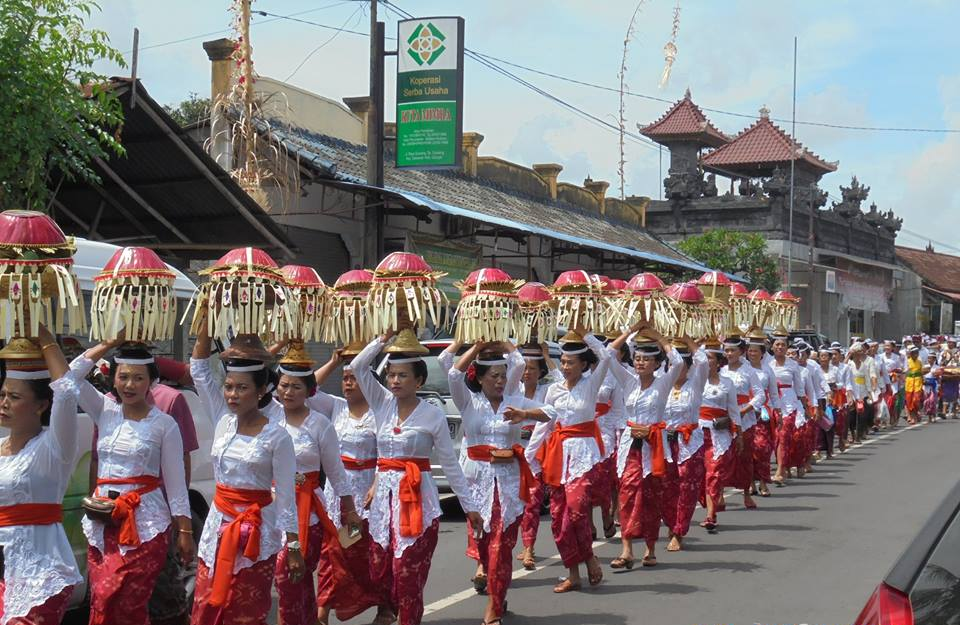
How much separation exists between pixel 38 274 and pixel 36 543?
1.12m

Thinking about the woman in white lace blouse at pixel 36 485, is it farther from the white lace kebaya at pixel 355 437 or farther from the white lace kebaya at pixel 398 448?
the white lace kebaya at pixel 355 437

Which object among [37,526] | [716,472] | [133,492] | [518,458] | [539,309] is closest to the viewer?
[37,526]

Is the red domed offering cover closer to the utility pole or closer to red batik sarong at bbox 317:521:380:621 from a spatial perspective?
red batik sarong at bbox 317:521:380:621

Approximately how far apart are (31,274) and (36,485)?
34.5 inches

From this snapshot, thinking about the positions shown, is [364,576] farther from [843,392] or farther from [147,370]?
[843,392]

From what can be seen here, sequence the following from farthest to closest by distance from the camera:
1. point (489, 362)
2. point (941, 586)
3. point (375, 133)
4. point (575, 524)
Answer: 1. point (375, 133)
2. point (575, 524)
3. point (489, 362)
4. point (941, 586)

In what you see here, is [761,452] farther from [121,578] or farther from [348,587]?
[121,578]

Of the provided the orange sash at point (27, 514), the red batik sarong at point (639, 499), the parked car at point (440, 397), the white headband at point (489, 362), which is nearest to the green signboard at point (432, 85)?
the parked car at point (440, 397)

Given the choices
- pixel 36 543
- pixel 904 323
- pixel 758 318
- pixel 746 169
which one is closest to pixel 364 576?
pixel 36 543

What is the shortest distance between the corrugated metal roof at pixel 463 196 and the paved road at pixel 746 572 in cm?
649

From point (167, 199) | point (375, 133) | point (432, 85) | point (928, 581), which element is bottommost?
point (928, 581)

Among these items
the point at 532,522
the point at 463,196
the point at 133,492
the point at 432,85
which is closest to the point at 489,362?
the point at 532,522

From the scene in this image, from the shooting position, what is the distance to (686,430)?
32.2ft

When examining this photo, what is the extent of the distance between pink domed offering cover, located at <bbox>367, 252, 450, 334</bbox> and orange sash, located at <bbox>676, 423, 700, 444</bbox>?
3.94 metres
